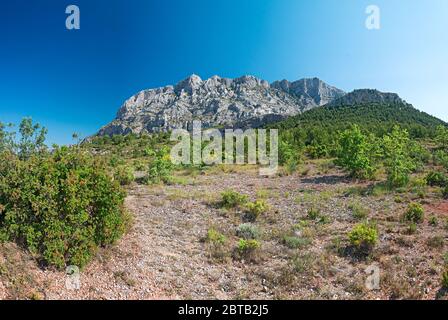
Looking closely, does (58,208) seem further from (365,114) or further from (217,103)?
(217,103)

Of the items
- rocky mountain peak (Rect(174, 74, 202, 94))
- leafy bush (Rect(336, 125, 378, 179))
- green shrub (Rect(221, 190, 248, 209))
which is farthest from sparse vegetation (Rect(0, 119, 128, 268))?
rocky mountain peak (Rect(174, 74, 202, 94))

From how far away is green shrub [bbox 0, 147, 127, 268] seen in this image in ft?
26.9

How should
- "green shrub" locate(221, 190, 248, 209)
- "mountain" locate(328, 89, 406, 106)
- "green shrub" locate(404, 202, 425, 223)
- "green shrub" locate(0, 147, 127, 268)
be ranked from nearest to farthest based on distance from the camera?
"green shrub" locate(0, 147, 127, 268) → "green shrub" locate(404, 202, 425, 223) → "green shrub" locate(221, 190, 248, 209) → "mountain" locate(328, 89, 406, 106)

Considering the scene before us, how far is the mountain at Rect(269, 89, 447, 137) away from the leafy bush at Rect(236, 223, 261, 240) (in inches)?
2050

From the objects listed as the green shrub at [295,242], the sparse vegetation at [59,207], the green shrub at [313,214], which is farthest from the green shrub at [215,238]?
the green shrub at [313,214]

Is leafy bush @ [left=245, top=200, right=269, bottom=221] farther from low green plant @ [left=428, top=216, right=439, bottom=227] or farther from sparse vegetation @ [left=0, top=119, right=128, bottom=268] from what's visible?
low green plant @ [left=428, top=216, right=439, bottom=227]

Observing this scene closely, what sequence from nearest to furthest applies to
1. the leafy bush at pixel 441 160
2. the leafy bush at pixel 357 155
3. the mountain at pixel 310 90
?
1. the leafy bush at pixel 357 155
2. the leafy bush at pixel 441 160
3. the mountain at pixel 310 90

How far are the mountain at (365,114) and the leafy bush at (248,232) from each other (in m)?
52.1

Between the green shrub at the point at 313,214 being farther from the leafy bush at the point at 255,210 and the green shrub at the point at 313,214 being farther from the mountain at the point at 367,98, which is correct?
the mountain at the point at 367,98

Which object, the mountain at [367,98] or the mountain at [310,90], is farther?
→ the mountain at [310,90]

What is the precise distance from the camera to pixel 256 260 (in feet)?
33.0

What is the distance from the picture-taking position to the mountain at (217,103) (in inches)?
5162
